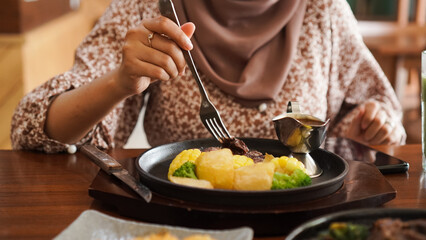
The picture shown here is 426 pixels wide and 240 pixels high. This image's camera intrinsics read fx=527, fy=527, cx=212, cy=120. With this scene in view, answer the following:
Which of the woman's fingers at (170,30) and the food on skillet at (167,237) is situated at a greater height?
the woman's fingers at (170,30)

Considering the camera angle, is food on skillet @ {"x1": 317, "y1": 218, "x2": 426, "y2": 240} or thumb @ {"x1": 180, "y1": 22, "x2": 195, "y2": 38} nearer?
food on skillet @ {"x1": 317, "y1": 218, "x2": 426, "y2": 240}

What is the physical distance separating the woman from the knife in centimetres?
36

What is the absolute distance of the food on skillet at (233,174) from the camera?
0.95m

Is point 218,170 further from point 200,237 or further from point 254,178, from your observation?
point 200,237

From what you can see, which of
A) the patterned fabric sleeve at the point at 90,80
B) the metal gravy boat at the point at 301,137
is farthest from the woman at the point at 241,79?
the metal gravy boat at the point at 301,137

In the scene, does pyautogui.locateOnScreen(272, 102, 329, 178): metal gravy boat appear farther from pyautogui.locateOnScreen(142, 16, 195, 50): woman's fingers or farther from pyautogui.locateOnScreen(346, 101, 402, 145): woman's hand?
pyautogui.locateOnScreen(346, 101, 402, 145): woman's hand

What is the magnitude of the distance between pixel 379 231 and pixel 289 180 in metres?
0.28

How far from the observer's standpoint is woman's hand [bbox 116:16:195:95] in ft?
4.17

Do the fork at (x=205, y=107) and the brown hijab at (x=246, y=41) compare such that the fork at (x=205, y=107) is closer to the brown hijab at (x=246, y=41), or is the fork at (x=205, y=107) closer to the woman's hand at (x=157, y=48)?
the woman's hand at (x=157, y=48)

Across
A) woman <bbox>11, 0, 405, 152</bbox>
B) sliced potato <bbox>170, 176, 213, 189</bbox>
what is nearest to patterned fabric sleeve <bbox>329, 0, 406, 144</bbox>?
woman <bbox>11, 0, 405, 152</bbox>

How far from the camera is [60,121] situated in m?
1.57

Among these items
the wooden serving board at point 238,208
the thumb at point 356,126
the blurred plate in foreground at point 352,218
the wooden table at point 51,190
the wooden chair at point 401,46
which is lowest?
the wooden chair at point 401,46

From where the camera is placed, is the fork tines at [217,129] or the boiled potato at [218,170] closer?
the boiled potato at [218,170]

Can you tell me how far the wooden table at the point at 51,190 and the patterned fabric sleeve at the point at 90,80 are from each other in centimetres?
7
